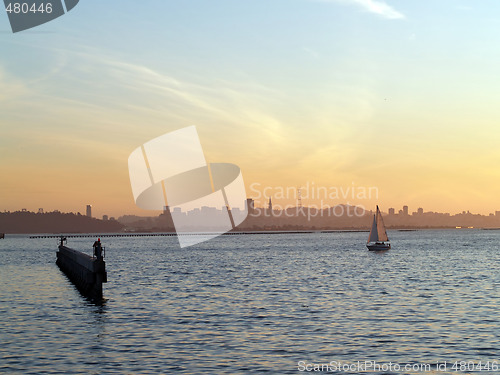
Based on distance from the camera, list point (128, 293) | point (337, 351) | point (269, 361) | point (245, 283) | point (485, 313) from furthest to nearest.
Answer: point (245, 283), point (128, 293), point (485, 313), point (337, 351), point (269, 361)

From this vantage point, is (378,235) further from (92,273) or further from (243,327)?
(243,327)

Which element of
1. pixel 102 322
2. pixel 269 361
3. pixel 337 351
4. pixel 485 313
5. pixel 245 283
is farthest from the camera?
pixel 245 283

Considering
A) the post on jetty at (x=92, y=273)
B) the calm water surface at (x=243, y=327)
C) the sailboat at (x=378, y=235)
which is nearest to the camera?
the calm water surface at (x=243, y=327)

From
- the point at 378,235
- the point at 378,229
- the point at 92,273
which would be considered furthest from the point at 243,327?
the point at 378,235

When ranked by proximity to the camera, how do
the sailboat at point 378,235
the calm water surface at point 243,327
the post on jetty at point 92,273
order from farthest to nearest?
1. the sailboat at point 378,235
2. the post on jetty at point 92,273
3. the calm water surface at point 243,327

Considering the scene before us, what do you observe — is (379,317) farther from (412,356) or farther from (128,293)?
(128,293)

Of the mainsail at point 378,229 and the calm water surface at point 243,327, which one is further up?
the mainsail at point 378,229

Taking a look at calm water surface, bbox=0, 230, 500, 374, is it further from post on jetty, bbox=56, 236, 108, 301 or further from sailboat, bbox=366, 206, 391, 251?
sailboat, bbox=366, 206, 391, 251

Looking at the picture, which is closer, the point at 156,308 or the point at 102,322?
the point at 102,322

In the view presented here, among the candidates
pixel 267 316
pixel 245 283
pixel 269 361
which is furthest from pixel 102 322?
pixel 245 283

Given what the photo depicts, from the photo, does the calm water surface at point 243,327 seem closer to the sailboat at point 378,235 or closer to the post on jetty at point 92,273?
the post on jetty at point 92,273

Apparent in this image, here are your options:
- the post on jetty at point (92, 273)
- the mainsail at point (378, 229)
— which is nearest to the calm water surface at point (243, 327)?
the post on jetty at point (92, 273)

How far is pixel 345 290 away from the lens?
52344 mm

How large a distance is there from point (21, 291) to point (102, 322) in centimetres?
2151
